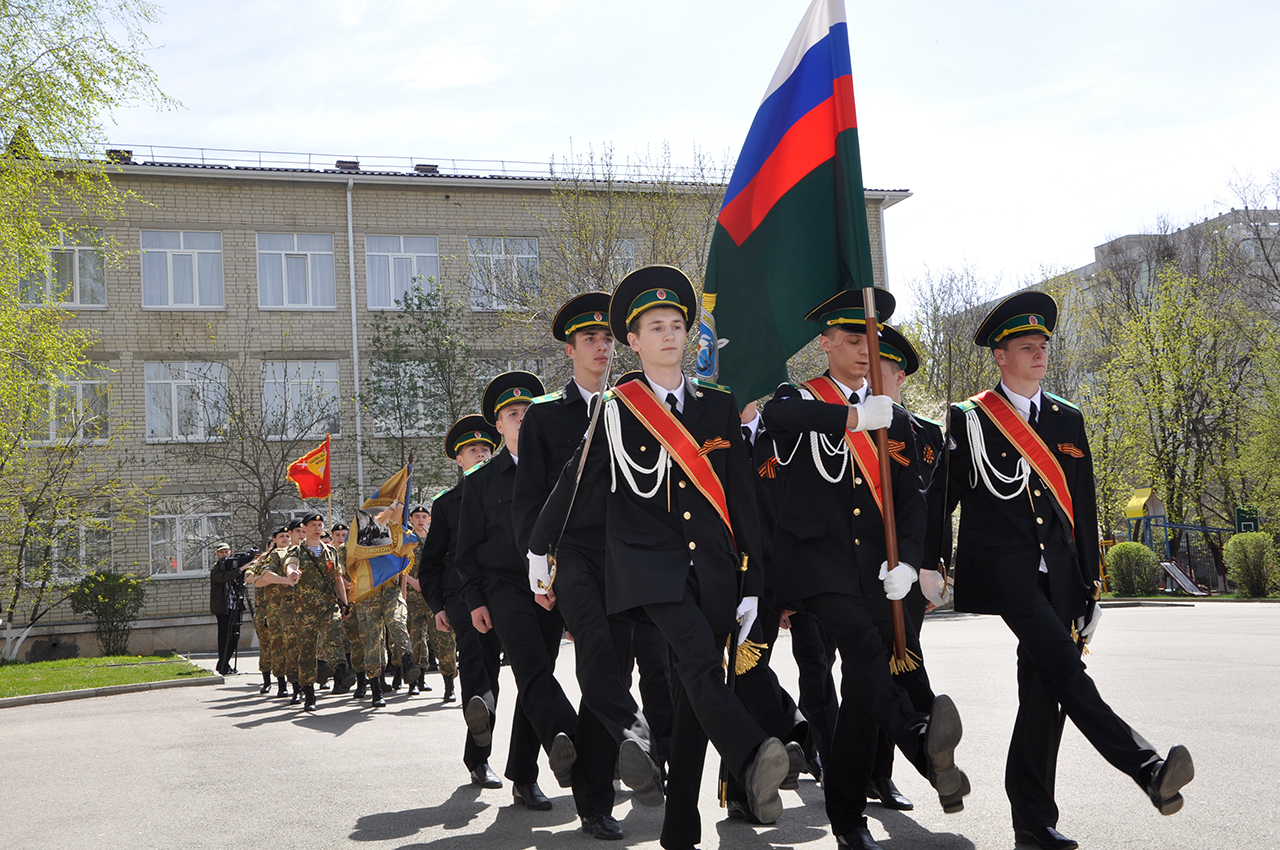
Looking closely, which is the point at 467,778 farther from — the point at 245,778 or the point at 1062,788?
the point at 1062,788

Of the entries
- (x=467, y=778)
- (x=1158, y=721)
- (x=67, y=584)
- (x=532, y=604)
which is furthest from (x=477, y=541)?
(x=67, y=584)

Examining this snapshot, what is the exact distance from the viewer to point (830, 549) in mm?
5121

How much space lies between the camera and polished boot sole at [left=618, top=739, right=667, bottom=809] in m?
4.62

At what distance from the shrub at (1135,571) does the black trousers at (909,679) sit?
2668 cm

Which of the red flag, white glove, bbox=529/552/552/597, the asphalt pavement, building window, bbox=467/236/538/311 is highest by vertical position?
building window, bbox=467/236/538/311

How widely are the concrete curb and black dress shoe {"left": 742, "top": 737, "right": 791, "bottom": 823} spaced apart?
14.4m

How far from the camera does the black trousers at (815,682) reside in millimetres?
6480

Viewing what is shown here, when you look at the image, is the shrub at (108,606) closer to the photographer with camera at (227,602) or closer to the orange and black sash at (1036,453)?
the photographer with camera at (227,602)

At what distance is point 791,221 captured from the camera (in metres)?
5.96

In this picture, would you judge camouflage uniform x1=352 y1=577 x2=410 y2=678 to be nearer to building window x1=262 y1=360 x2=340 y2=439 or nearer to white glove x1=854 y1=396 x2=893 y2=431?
white glove x1=854 y1=396 x2=893 y2=431

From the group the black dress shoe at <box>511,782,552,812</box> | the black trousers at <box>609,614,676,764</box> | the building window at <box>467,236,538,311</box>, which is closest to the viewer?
the black trousers at <box>609,614,676,764</box>

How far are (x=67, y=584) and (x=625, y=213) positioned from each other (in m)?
15.1

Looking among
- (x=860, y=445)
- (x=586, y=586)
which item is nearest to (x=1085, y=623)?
(x=860, y=445)

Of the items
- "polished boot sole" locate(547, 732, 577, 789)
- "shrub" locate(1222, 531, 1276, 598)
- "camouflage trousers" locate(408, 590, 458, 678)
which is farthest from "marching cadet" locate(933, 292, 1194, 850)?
"shrub" locate(1222, 531, 1276, 598)
